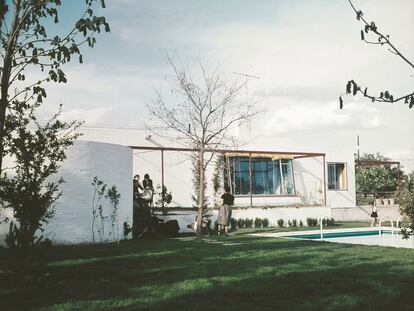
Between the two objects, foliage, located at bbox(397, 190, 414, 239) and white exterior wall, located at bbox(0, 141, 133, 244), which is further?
white exterior wall, located at bbox(0, 141, 133, 244)

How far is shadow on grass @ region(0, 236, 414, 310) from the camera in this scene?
5016mm

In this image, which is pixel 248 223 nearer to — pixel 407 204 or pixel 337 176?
pixel 407 204

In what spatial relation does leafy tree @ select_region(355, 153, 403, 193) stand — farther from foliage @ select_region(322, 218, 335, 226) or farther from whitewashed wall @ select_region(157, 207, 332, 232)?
whitewashed wall @ select_region(157, 207, 332, 232)

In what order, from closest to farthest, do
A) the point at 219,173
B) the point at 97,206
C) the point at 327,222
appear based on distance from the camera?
the point at 97,206 → the point at 327,222 → the point at 219,173

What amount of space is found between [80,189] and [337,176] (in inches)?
760

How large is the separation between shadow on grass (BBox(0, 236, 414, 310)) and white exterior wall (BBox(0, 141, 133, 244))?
107 cm

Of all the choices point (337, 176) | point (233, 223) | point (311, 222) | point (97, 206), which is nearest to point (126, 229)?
point (97, 206)

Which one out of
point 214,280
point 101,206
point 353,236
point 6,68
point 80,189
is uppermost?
point 6,68

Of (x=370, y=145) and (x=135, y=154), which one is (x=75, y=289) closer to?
(x=135, y=154)

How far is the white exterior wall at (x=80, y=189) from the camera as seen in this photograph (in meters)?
10.7

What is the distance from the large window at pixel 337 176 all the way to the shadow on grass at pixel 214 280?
16943 millimetres

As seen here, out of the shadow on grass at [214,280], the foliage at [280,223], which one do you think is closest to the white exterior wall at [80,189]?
the shadow on grass at [214,280]

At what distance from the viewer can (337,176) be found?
26.7 metres

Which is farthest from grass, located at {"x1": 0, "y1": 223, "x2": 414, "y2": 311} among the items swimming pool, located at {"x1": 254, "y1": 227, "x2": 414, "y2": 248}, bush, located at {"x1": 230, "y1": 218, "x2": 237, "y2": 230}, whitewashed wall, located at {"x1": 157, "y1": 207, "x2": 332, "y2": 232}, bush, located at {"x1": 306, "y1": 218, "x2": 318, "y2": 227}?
bush, located at {"x1": 306, "y1": 218, "x2": 318, "y2": 227}
